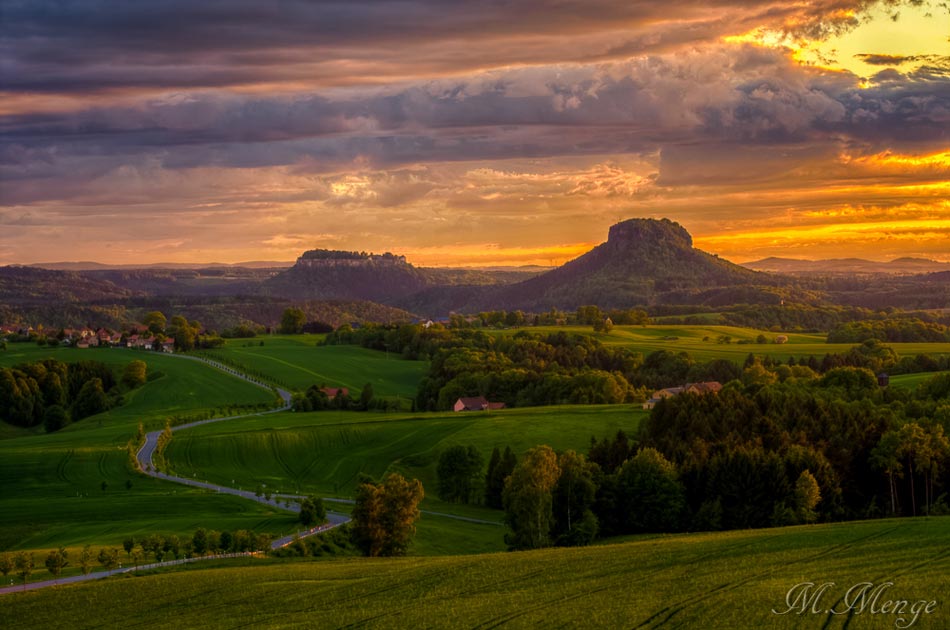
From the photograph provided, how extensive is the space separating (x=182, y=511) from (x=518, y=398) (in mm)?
78536

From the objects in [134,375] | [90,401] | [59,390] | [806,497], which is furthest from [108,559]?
[134,375]

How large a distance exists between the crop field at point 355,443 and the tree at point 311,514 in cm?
2092

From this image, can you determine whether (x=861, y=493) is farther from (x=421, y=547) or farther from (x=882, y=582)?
(x=882, y=582)

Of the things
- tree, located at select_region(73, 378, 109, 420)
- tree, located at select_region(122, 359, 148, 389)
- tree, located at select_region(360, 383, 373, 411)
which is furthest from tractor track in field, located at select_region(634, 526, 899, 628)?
tree, located at select_region(122, 359, 148, 389)

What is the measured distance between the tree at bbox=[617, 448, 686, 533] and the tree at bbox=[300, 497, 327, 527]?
889 inches

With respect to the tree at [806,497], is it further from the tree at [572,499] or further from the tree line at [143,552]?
the tree line at [143,552]

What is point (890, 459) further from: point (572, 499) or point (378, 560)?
point (378, 560)

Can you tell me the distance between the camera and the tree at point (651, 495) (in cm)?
7106

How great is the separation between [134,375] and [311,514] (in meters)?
108

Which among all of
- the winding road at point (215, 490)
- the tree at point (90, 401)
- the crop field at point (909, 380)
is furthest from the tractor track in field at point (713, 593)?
the tree at point (90, 401)

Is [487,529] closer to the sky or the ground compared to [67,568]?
closer to the ground

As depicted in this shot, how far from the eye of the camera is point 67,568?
54.2 m

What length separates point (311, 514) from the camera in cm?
7025

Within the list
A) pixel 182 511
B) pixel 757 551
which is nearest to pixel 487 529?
pixel 182 511
